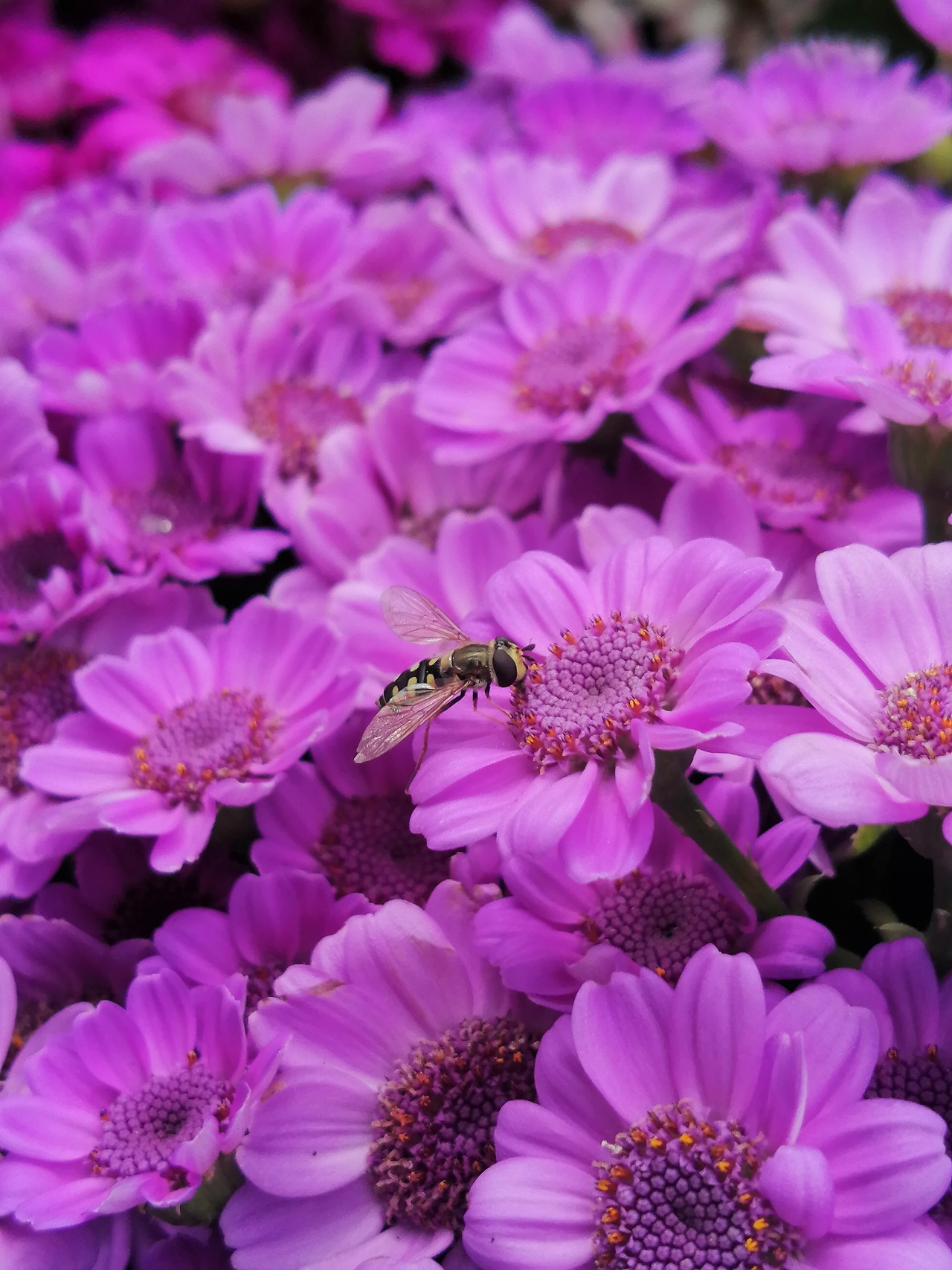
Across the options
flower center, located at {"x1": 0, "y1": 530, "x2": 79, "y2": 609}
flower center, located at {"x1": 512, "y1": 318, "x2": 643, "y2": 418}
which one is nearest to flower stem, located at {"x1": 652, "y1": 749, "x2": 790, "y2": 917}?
flower center, located at {"x1": 512, "y1": 318, "x2": 643, "y2": 418}

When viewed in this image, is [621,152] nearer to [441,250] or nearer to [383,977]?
[441,250]

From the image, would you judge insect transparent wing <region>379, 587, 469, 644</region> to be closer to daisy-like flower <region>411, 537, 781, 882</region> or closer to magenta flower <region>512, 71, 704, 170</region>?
daisy-like flower <region>411, 537, 781, 882</region>

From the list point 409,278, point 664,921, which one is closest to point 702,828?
point 664,921

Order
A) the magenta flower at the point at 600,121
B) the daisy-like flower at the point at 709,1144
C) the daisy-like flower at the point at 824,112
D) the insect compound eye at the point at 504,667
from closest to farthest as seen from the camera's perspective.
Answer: the daisy-like flower at the point at 709,1144 → the insect compound eye at the point at 504,667 → the daisy-like flower at the point at 824,112 → the magenta flower at the point at 600,121

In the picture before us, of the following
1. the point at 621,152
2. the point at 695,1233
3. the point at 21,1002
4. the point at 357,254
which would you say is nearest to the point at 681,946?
the point at 695,1233

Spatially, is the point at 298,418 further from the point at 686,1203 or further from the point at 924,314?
the point at 686,1203

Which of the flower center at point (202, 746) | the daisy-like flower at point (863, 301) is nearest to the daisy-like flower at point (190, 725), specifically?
the flower center at point (202, 746)

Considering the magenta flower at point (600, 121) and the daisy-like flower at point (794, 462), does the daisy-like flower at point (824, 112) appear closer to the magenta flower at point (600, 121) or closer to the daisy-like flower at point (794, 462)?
the magenta flower at point (600, 121)
